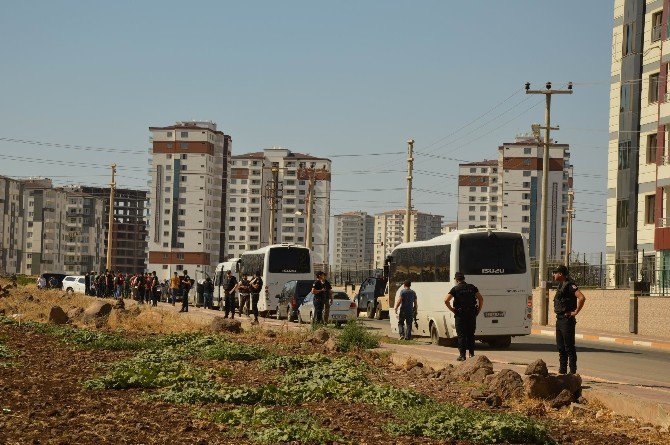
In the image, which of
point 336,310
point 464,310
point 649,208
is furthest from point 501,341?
point 649,208

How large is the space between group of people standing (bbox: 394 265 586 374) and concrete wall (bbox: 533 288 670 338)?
42.4ft

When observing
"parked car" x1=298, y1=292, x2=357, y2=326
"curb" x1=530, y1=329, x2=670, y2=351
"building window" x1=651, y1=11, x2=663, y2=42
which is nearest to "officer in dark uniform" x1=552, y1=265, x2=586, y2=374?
"curb" x1=530, y1=329, x2=670, y2=351

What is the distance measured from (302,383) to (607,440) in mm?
5621

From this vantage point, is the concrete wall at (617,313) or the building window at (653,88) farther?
the building window at (653,88)

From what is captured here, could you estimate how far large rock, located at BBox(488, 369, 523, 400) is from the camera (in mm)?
14789

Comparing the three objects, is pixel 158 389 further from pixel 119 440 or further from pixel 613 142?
pixel 613 142

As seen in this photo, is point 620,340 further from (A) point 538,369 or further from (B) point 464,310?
(A) point 538,369

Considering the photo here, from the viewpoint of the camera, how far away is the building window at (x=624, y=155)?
61000 mm

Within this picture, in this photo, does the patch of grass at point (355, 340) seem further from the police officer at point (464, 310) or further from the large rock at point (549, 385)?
the large rock at point (549, 385)

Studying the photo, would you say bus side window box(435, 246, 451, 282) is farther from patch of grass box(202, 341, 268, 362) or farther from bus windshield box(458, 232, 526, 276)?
patch of grass box(202, 341, 268, 362)

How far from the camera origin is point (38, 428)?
446 inches

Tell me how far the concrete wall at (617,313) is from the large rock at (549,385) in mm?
26048

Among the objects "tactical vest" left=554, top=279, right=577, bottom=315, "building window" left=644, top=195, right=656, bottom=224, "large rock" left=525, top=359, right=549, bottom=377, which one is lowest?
"large rock" left=525, top=359, right=549, bottom=377

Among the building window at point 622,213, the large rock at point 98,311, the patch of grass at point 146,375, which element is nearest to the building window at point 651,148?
the building window at point 622,213
